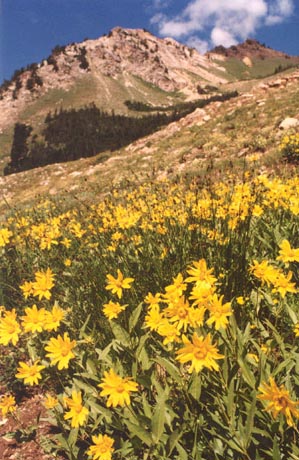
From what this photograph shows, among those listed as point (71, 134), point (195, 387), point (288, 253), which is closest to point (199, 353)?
point (195, 387)

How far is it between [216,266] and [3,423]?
2.64 meters

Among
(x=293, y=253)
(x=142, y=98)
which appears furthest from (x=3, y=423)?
(x=142, y=98)

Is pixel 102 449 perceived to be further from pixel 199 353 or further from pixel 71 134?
pixel 71 134

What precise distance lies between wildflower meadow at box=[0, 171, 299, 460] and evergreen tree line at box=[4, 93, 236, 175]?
49.0 meters

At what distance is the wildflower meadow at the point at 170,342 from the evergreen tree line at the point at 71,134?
49.0m

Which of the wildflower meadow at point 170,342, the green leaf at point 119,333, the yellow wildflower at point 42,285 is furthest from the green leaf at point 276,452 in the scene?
the yellow wildflower at point 42,285

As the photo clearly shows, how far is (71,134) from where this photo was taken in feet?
265

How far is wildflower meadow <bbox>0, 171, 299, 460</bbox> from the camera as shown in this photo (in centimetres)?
188

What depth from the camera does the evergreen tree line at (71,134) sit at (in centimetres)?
5878

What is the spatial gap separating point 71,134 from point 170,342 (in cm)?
8424

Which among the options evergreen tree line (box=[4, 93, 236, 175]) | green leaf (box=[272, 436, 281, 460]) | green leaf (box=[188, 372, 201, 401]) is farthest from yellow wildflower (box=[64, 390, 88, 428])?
evergreen tree line (box=[4, 93, 236, 175])

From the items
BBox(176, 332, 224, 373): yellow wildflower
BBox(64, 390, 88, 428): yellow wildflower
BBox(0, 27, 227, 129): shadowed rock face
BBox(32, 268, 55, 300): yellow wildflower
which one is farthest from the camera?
BBox(0, 27, 227, 129): shadowed rock face

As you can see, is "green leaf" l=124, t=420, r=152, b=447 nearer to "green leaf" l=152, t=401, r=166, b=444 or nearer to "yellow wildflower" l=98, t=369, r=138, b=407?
"green leaf" l=152, t=401, r=166, b=444

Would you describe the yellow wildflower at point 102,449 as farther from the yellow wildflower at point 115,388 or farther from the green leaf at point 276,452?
the green leaf at point 276,452
